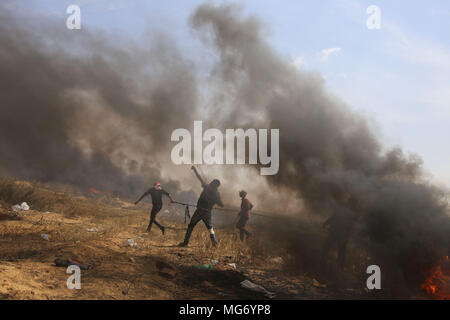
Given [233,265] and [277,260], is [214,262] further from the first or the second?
[277,260]

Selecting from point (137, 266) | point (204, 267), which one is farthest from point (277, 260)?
point (137, 266)

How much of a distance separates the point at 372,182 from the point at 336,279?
4478 millimetres

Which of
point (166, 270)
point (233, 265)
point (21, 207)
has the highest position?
point (21, 207)

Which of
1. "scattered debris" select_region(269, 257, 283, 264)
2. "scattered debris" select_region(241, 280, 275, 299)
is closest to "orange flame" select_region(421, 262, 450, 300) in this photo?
"scattered debris" select_region(269, 257, 283, 264)

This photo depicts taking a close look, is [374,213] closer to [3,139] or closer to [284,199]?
[284,199]

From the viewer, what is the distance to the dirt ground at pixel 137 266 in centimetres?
509

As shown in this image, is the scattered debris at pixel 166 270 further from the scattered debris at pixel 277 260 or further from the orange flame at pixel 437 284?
the orange flame at pixel 437 284

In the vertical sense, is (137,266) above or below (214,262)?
above

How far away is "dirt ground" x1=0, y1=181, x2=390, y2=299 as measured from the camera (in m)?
5.09

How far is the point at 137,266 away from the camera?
20.9 ft

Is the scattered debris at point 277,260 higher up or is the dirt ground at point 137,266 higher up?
the dirt ground at point 137,266

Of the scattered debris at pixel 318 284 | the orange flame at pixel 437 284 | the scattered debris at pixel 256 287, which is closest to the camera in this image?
the scattered debris at pixel 256 287

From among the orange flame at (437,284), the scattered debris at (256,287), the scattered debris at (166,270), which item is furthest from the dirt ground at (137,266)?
the orange flame at (437,284)
